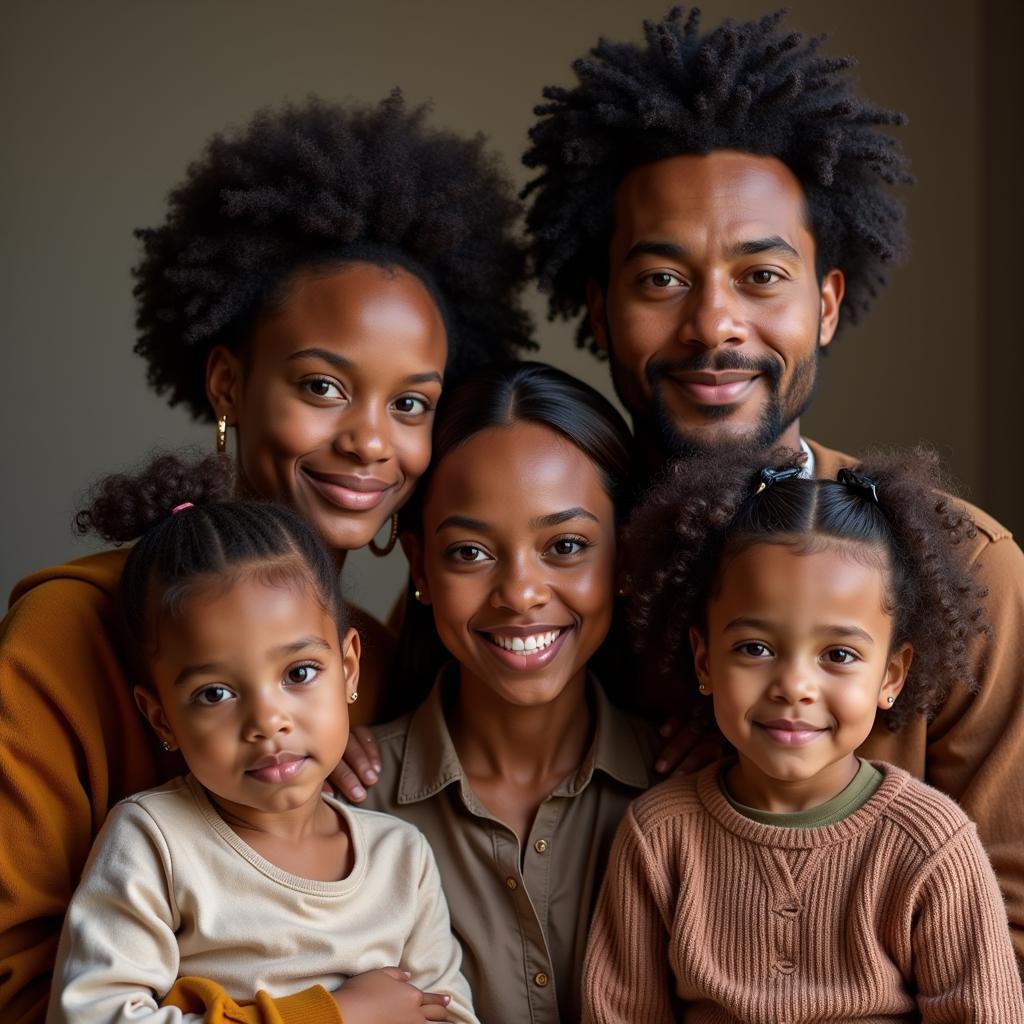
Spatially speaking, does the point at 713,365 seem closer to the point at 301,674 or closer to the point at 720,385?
the point at 720,385

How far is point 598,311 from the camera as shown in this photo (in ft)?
9.52

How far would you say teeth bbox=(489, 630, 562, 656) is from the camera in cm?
231

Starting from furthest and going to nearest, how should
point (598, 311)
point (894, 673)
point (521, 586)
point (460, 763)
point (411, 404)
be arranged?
point (598, 311)
point (411, 404)
point (460, 763)
point (521, 586)
point (894, 673)

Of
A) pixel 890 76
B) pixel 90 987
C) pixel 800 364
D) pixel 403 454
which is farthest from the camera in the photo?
pixel 890 76

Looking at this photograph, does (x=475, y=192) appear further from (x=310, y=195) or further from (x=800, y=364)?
(x=800, y=364)

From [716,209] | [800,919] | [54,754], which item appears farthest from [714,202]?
[54,754]

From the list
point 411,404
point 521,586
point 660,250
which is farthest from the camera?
point 660,250

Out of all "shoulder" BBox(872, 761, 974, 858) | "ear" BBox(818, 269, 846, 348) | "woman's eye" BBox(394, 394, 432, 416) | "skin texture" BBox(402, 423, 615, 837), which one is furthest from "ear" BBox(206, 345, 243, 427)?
"shoulder" BBox(872, 761, 974, 858)

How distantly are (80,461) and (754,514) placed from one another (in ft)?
10.2

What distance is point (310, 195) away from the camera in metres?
2.55

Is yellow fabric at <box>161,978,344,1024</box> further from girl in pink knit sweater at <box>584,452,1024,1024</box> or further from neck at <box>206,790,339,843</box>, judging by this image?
girl in pink knit sweater at <box>584,452,1024,1024</box>

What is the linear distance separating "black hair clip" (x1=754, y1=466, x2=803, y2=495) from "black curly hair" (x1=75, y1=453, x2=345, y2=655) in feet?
2.13

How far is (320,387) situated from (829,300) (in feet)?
3.44

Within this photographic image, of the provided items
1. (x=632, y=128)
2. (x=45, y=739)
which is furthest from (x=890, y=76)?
(x=45, y=739)
